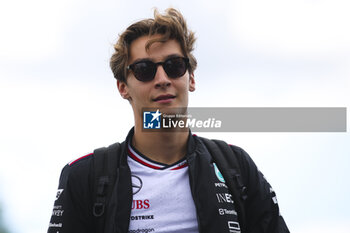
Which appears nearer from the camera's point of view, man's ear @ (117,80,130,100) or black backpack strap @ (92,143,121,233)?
black backpack strap @ (92,143,121,233)

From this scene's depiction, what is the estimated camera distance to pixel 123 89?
203 inches

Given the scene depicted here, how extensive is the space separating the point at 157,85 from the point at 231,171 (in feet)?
4.38

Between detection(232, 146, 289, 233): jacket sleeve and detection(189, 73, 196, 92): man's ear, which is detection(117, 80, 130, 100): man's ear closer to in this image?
detection(189, 73, 196, 92): man's ear

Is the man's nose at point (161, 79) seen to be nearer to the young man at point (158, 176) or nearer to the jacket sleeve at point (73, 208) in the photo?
the young man at point (158, 176)

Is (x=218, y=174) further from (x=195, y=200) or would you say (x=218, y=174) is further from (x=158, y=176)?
(x=158, y=176)

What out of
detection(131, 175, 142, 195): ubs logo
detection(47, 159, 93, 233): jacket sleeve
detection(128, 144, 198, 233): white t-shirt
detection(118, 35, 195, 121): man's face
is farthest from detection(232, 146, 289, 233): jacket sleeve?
detection(47, 159, 93, 233): jacket sleeve

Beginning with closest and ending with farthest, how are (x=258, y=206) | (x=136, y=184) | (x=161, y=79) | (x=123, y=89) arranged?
(x=136, y=184)
(x=258, y=206)
(x=161, y=79)
(x=123, y=89)

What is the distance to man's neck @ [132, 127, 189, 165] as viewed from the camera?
15.2 ft

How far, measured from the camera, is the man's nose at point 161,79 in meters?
4.55

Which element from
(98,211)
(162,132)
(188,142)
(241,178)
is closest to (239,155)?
(241,178)

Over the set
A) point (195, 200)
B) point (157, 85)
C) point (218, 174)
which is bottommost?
point (195, 200)

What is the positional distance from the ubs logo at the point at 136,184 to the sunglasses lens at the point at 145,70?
1.18 m

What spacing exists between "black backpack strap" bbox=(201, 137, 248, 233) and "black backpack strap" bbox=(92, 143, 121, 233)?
1.18 meters

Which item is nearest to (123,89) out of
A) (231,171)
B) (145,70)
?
(145,70)
